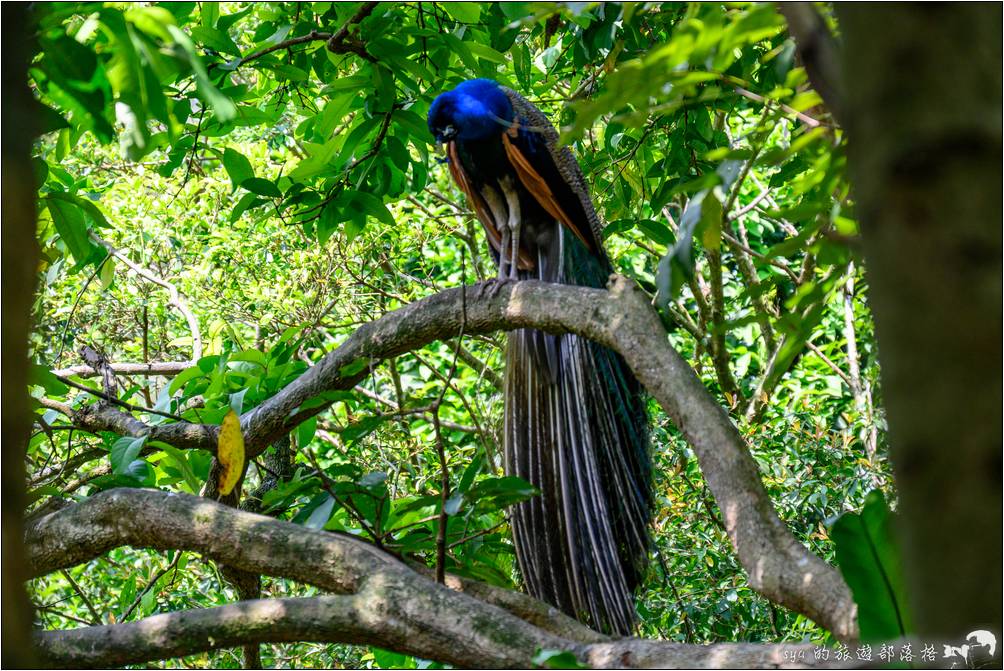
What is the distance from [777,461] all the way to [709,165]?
104cm

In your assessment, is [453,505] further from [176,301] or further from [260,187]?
[176,301]

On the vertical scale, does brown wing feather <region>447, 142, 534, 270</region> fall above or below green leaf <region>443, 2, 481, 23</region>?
below

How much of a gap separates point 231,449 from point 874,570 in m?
1.22

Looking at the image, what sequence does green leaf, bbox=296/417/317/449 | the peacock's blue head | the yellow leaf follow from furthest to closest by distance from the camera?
the peacock's blue head
green leaf, bbox=296/417/317/449
the yellow leaf

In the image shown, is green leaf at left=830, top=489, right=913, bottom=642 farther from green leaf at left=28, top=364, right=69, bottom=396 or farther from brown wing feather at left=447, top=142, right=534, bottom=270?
brown wing feather at left=447, top=142, right=534, bottom=270

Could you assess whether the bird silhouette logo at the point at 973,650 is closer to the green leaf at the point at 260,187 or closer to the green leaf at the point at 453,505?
the green leaf at the point at 453,505

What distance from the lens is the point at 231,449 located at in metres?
1.95

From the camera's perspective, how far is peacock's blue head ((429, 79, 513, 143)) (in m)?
2.94

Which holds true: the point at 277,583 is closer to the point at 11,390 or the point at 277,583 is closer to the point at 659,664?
the point at 659,664

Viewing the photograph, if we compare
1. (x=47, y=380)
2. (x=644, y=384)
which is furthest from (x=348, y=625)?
(x=47, y=380)

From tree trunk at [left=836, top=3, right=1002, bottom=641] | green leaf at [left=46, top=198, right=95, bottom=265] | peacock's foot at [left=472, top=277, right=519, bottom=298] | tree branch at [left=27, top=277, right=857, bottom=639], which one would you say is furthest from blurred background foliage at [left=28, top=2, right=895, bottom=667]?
tree trunk at [left=836, top=3, right=1002, bottom=641]

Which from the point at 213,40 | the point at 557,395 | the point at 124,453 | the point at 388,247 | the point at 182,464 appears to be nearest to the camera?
the point at 124,453

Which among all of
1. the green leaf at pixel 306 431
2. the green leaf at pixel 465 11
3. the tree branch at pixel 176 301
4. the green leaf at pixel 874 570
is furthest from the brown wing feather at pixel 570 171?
the green leaf at pixel 874 570

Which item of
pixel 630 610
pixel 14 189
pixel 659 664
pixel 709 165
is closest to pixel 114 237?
pixel 709 165
